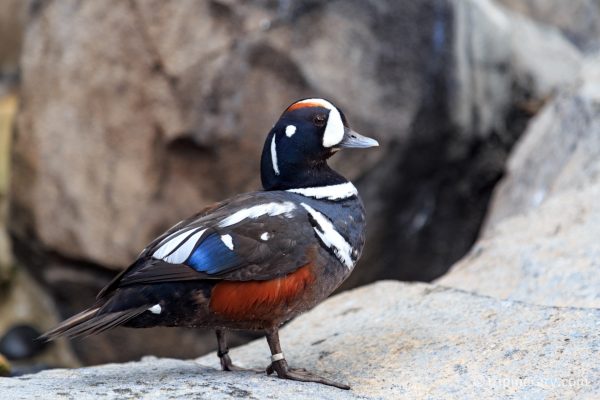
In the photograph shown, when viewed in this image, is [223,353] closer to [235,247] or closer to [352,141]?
[235,247]

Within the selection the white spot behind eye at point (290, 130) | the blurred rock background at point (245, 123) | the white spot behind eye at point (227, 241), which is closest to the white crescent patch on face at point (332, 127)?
the white spot behind eye at point (290, 130)

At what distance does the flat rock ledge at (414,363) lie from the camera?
3043 millimetres

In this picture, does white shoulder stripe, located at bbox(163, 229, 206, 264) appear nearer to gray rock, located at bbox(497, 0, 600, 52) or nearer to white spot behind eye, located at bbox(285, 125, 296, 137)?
white spot behind eye, located at bbox(285, 125, 296, 137)

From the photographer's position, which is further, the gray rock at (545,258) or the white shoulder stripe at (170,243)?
the gray rock at (545,258)

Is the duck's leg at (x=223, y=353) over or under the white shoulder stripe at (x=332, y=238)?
under

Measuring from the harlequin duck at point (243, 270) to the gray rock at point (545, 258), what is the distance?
1.05m

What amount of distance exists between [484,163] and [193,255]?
4.10m

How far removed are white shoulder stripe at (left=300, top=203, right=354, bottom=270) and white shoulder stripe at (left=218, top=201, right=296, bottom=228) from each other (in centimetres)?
9

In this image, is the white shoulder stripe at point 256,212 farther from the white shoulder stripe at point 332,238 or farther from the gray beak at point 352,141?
the gray beak at point 352,141

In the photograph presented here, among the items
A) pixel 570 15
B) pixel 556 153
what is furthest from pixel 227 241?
pixel 570 15

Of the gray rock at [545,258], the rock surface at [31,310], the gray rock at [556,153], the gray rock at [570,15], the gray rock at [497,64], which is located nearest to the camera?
the gray rock at [545,258]

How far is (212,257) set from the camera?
3.22 meters

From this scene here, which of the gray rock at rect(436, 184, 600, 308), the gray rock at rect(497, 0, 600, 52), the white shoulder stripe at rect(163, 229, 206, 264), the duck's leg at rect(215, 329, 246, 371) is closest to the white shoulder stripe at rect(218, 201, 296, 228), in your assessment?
the white shoulder stripe at rect(163, 229, 206, 264)

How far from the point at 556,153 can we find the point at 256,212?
121 inches
